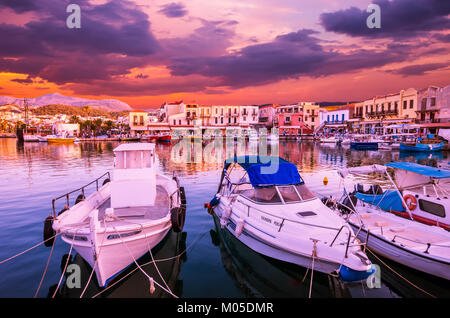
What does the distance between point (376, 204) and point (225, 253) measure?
30.3 feet

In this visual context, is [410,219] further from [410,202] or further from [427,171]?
[427,171]

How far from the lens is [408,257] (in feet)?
31.4

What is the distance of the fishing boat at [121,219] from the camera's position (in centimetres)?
883

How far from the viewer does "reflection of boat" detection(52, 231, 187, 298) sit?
8.89m

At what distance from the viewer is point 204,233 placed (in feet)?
46.7

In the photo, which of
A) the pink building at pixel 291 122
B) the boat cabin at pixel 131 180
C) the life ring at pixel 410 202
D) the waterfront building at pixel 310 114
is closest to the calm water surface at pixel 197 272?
the boat cabin at pixel 131 180

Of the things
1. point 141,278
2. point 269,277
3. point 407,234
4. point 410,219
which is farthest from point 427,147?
point 141,278

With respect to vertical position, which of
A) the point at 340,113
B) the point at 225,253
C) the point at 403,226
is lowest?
the point at 225,253

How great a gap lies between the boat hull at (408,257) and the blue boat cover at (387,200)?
149 inches

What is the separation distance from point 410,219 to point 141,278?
1238cm

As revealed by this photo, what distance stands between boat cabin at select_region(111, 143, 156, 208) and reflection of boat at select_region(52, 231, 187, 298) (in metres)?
2.39
